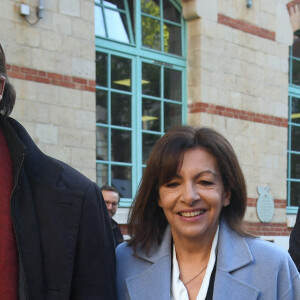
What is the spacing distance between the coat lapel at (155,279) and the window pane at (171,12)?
7459 mm

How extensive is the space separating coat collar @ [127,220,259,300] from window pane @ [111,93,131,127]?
6217mm

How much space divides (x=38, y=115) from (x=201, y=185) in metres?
5.15

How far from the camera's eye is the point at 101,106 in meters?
8.77

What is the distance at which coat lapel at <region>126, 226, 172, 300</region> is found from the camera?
262cm

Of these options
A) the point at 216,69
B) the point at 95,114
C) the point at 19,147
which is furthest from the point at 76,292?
the point at 216,69

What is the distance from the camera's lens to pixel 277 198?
424 inches

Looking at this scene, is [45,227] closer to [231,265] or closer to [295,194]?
[231,265]

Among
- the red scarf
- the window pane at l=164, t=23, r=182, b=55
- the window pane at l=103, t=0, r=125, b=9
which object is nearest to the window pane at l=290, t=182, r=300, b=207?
the window pane at l=164, t=23, r=182, b=55

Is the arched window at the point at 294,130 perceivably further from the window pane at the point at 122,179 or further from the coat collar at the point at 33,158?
the coat collar at the point at 33,158

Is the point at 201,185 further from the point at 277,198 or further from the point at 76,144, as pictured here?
the point at 277,198

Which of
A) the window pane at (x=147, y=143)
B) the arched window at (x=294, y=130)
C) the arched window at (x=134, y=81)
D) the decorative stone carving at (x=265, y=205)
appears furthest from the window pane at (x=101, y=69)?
the arched window at (x=294, y=130)

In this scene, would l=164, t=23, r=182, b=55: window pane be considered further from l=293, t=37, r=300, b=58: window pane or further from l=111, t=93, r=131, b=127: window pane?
l=293, t=37, r=300, b=58: window pane

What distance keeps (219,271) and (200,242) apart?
0.47 feet

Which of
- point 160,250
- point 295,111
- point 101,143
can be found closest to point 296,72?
point 295,111
